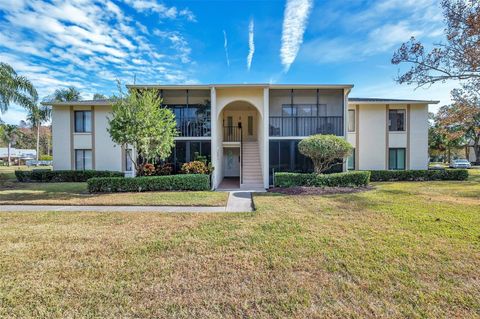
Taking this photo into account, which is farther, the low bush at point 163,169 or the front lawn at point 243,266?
the low bush at point 163,169

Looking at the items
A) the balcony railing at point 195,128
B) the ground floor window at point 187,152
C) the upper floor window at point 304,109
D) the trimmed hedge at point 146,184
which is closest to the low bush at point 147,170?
the trimmed hedge at point 146,184

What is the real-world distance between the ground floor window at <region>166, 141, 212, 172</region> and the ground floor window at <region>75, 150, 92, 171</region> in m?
8.62

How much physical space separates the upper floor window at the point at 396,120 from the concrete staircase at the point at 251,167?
10508 mm

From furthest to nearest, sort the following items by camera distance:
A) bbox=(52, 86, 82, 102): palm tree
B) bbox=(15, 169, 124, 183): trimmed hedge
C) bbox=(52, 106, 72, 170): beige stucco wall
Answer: bbox=(52, 86, 82, 102): palm tree, bbox=(52, 106, 72, 170): beige stucco wall, bbox=(15, 169, 124, 183): trimmed hedge

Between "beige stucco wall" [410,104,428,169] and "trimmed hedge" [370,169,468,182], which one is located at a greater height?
"beige stucco wall" [410,104,428,169]

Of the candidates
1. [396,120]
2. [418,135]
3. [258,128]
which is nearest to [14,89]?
[258,128]

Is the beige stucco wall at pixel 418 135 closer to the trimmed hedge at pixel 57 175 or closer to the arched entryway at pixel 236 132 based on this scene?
the arched entryway at pixel 236 132

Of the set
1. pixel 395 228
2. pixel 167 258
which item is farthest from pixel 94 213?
pixel 395 228

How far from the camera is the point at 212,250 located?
476 centimetres

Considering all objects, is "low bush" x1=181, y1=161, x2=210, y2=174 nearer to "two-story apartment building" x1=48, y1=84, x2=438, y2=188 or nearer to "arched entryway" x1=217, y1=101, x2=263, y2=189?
"two-story apartment building" x1=48, y1=84, x2=438, y2=188

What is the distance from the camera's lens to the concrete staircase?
1450cm

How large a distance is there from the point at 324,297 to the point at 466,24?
1253cm

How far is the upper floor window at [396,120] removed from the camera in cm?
1777

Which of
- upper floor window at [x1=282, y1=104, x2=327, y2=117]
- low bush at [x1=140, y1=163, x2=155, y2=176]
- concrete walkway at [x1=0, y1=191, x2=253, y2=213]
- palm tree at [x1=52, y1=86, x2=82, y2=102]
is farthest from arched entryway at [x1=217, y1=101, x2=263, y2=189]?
palm tree at [x1=52, y1=86, x2=82, y2=102]
